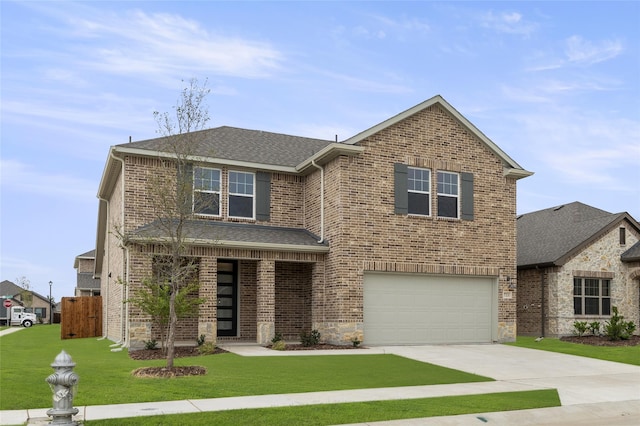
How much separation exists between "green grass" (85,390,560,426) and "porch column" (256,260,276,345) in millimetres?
9627

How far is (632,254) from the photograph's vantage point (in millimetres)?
26594

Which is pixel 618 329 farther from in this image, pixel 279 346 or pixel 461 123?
pixel 279 346

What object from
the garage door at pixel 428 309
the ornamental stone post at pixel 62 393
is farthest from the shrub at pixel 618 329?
the ornamental stone post at pixel 62 393

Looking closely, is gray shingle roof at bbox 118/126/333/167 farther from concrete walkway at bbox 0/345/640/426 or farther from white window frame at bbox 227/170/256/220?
concrete walkway at bbox 0/345/640/426

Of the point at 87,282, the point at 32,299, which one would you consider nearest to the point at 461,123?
the point at 87,282

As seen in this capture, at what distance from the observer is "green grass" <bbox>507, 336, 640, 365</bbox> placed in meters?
19.5

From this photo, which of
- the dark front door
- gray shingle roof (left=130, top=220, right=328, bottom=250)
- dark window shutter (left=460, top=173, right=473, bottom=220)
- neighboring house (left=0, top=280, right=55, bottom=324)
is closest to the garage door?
dark window shutter (left=460, top=173, right=473, bottom=220)

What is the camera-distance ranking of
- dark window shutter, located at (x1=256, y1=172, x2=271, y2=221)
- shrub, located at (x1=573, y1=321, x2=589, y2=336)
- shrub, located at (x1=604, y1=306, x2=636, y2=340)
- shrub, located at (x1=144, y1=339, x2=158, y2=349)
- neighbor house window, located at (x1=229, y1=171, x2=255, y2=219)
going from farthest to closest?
shrub, located at (x1=573, y1=321, x2=589, y2=336) → shrub, located at (x1=604, y1=306, x2=636, y2=340) → dark window shutter, located at (x1=256, y1=172, x2=271, y2=221) → neighbor house window, located at (x1=229, y1=171, x2=255, y2=219) → shrub, located at (x1=144, y1=339, x2=158, y2=349)

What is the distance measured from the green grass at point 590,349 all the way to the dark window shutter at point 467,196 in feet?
16.0

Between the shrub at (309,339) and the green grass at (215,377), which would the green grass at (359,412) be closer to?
the green grass at (215,377)

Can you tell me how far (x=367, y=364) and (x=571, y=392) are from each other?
198 inches

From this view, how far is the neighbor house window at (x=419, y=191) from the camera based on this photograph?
22.2 m

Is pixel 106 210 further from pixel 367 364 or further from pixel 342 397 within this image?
pixel 342 397

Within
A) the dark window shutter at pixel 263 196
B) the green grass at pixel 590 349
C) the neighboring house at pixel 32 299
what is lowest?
the neighboring house at pixel 32 299
